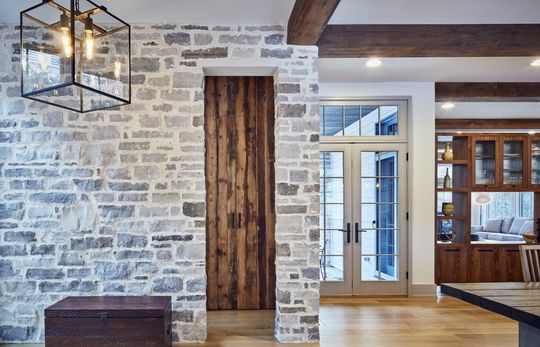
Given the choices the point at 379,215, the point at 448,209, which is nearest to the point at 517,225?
the point at 448,209

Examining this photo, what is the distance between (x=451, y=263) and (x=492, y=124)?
3210mm

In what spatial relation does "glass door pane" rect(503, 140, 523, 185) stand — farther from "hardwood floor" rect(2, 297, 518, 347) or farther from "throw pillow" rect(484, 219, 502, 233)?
"throw pillow" rect(484, 219, 502, 233)

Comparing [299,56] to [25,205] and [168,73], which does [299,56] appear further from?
[25,205]

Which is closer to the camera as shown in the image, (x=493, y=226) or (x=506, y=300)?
(x=506, y=300)

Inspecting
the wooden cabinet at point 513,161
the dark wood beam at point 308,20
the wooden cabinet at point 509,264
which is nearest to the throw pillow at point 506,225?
the wooden cabinet at point 513,161

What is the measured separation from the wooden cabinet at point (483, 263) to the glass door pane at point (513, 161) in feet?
4.19

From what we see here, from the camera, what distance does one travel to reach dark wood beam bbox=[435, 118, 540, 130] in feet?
24.2

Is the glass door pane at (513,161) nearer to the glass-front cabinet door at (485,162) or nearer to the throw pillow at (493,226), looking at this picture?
the glass-front cabinet door at (485,162)

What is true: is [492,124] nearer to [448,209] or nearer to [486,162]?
[486,162]

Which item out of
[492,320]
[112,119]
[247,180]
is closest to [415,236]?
[492,320]

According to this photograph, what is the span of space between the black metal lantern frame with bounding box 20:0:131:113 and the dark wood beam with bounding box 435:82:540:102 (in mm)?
4688

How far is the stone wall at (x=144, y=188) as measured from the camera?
3.68 meters

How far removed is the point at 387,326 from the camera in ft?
13.6

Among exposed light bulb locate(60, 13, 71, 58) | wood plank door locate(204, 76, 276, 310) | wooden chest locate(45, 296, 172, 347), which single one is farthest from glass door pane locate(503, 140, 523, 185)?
exposed light bulb locate(60, 13, 71, 58)
